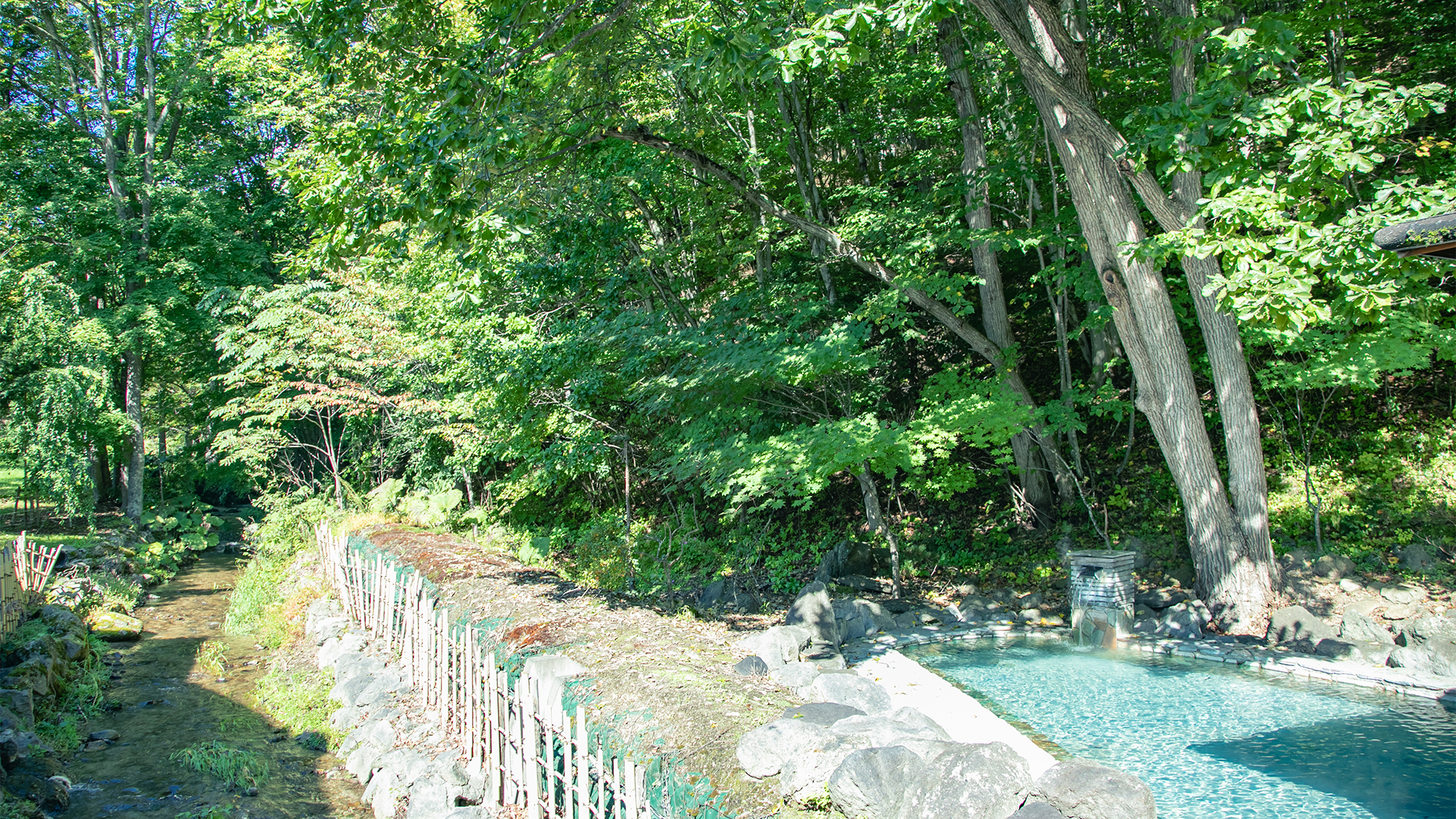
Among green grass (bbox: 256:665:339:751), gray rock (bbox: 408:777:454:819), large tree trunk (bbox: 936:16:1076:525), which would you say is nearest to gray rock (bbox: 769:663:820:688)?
gray rock (bbox: 408:777:454:819)

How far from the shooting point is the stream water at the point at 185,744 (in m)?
6.34

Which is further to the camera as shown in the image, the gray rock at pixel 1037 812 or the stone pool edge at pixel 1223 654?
the stone pool edge at pixel 1223 654

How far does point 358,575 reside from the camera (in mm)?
10094

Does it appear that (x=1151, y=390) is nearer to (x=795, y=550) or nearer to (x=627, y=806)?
(x=795, y=550)

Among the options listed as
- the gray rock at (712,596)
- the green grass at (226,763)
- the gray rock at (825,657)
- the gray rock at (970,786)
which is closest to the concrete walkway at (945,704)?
the gray rock at (825,657)

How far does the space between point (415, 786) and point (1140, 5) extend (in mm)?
13240

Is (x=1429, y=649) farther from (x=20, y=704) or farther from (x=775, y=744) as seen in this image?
(x=20, y=704)

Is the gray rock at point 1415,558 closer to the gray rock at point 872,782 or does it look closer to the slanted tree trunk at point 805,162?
the slanted tree trunk at point 805,162

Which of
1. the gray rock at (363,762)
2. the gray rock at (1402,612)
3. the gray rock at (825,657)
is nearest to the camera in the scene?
the gray rock at (363,762)

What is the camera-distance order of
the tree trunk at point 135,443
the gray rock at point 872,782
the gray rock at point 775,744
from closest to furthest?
the gray rock at point 872,782
the gray rock at point 775,744
the tree trunk at point 135,443

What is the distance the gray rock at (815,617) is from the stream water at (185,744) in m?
4.34

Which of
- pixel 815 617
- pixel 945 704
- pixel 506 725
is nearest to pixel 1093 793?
pixel 945 704

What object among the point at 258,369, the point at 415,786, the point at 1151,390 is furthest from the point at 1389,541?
the point at 258,369

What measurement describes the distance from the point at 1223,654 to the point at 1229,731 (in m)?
1.86
